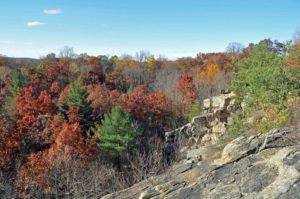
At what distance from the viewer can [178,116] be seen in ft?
145

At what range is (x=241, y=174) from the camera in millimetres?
7473

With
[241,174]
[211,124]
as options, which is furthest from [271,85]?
[211,124]

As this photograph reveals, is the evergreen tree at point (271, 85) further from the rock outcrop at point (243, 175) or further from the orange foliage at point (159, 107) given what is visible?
the orange foliage at point (159, 107)

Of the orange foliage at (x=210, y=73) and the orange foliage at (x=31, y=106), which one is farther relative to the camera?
the orange foliage at (x=210, y=73)

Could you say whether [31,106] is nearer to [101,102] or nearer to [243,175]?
[101,102]

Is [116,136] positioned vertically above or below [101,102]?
below

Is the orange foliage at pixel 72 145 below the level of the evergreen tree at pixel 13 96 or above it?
below

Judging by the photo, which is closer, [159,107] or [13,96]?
[13,96]

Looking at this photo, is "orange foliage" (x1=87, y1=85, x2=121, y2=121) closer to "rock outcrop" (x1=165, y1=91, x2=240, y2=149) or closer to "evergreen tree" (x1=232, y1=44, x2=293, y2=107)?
"rock outcrop" (x1=165, y1=91, x2=240, y2=149)

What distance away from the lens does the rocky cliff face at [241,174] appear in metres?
6.62

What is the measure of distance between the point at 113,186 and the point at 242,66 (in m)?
11.0

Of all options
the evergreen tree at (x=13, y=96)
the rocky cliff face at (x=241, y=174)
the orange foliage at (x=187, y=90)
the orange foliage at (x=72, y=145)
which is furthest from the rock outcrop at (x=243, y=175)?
the orange foliage at (x=187, y=90)

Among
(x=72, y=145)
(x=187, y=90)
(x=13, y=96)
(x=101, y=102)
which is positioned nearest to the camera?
(x=72, y=145)

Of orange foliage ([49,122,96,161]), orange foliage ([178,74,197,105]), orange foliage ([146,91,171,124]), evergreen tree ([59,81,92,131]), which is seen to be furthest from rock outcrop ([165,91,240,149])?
orange foliage ([178,74,197,105])
